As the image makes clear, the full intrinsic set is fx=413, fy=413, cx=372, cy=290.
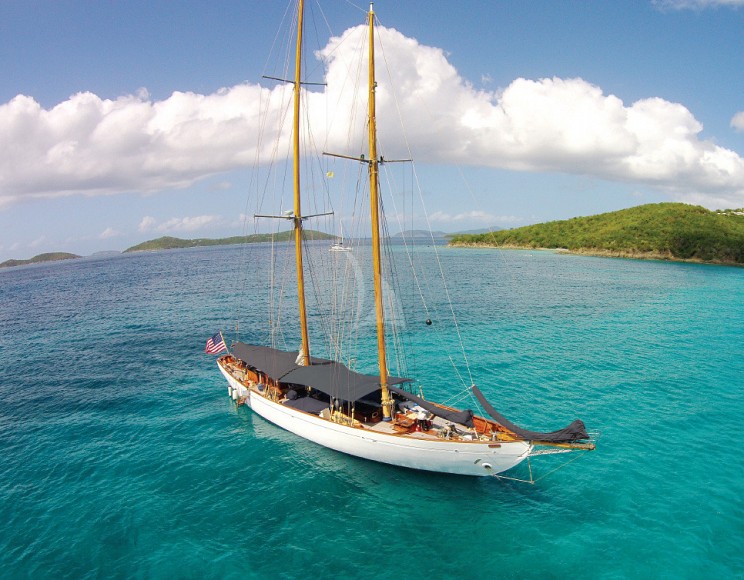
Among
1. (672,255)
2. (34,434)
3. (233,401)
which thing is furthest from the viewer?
(672,255)

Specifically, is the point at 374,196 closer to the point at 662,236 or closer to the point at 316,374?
the point at 316,374

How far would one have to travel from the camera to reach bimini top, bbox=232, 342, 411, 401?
947 inches

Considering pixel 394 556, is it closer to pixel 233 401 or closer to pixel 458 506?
pixel 458 506

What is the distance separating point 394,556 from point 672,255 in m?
146

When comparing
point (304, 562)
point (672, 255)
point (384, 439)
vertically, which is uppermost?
point (672, 255)

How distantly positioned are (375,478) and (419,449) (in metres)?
3.10

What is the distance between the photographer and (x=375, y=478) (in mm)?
21578

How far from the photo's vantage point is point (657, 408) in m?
28.8

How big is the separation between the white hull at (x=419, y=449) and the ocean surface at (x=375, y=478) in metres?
0.94

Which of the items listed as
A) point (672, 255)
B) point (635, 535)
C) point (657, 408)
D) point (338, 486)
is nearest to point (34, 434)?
point (338, 486)

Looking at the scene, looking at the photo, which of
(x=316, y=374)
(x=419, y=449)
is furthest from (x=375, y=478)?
(x=316, y=374)

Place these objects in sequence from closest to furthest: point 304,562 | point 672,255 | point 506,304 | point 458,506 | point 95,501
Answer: point 304,562 → point 458,506 → point 95,501 → point 506,304 → point 672,255

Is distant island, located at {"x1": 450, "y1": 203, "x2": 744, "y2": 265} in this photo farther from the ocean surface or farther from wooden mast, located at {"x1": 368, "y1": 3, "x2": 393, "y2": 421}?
wooden mast, located at {"x1": 368, "y1": 3, "x2": 393, "y2": 421}

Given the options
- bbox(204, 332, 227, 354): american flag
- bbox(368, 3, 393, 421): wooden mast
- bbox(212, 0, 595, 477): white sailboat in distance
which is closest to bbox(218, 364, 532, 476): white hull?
bbox(212, 0, 595, 477): white sailboat in distance
